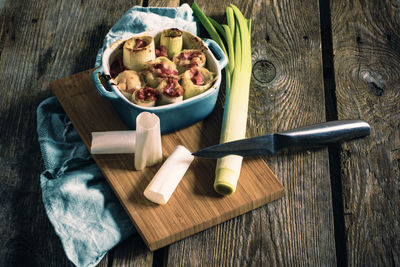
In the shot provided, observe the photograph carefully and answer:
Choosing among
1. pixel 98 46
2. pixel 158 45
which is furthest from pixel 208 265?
pixel 98 46

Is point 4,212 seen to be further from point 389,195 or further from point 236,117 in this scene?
point 389,195

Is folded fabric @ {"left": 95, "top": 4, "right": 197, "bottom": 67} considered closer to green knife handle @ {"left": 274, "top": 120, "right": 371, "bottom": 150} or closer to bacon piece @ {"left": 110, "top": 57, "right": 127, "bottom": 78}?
bacon piece @ {"left": 110, "top": 57, "right": 127, "bottom": 78}

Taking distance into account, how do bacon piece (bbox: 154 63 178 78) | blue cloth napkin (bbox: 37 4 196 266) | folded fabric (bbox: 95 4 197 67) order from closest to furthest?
blue cloth napkin (bbox: 37 4 196 266)
bacon piece (bbox: 154 63 178 78)
folded fabric (bbox: 95 4 197 67)

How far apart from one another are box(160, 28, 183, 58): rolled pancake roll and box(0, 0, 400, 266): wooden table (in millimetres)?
277

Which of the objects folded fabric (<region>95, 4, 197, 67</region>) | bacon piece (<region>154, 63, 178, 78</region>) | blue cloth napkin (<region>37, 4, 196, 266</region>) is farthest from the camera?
folded fabric (<region>95, 4, 197, 67</region>)

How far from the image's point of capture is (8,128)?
4.50ft

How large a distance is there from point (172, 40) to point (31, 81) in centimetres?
48

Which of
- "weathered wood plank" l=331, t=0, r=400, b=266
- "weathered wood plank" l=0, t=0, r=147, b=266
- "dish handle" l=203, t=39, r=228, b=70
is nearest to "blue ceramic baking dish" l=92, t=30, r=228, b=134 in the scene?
"dish handle" l=203, t=39, r=228, b=70

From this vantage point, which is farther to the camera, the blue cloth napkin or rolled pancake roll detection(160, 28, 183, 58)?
rolled pancake roll detection(160, 28, 183, 58)

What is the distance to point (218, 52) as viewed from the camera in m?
1.35

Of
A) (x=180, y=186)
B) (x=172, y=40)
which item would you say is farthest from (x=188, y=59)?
(x=180, y=186)

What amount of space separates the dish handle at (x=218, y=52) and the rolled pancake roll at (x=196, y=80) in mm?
60

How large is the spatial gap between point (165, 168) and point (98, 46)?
1.97 ft

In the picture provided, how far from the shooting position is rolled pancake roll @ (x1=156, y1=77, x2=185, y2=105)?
3.88ft
